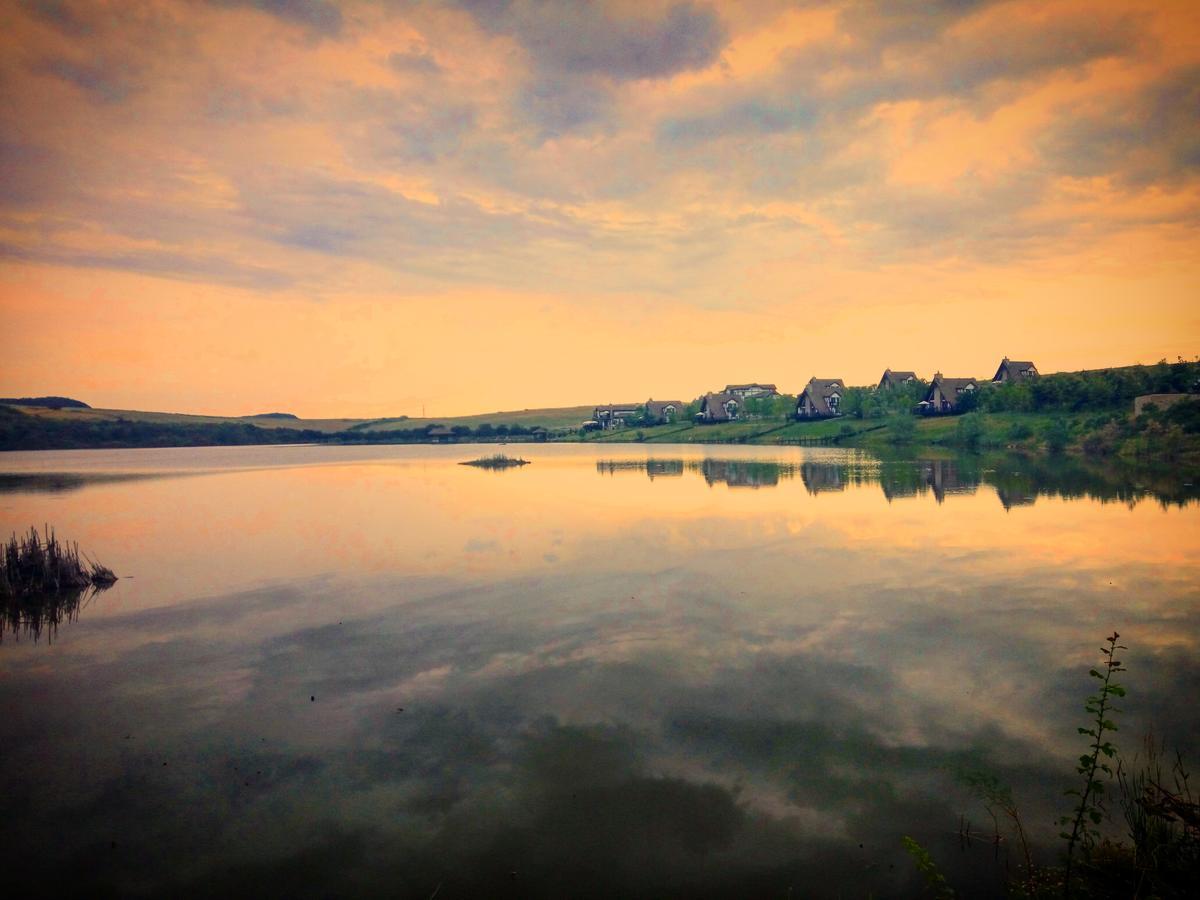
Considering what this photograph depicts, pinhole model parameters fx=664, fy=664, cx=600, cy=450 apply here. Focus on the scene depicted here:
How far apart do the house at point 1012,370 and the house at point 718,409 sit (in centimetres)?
5177

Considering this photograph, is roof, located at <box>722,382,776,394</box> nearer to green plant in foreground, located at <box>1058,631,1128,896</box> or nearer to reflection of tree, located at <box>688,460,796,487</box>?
reflection of tree, located at <box>688,460,796,487</box>

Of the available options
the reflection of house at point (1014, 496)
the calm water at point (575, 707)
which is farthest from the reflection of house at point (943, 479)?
the calm water at point (575, 707)

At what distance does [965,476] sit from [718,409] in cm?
10419

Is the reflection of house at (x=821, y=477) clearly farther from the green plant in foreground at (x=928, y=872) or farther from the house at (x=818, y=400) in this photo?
the house at (x=818, y=400)

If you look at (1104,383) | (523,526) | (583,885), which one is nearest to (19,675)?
(583,885)

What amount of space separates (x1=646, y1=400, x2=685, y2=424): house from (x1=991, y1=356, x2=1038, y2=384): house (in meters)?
68.5

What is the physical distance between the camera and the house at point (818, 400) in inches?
5295

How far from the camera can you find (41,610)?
62.5ft

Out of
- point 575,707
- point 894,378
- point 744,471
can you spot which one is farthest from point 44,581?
point 894,378

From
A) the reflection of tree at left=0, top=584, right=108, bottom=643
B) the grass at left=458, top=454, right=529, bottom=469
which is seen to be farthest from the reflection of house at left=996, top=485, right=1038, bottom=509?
the grass at left=458, top=454, right=529, bottom=469

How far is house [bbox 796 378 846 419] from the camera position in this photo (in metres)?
134

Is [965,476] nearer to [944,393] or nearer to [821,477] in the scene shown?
[821,477]

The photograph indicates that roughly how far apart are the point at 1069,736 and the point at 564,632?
9638mm

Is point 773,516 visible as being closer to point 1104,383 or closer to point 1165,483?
point 1165,483
